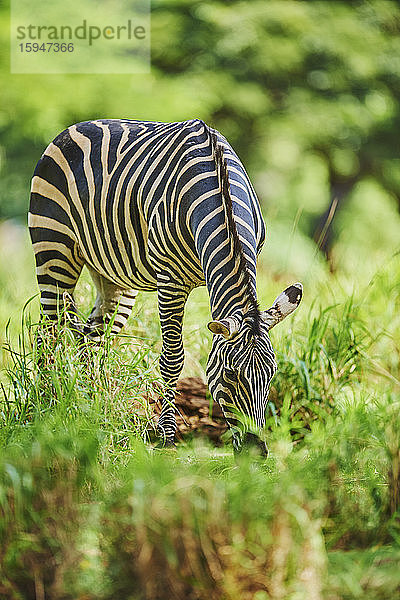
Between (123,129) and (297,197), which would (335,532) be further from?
(297,197)

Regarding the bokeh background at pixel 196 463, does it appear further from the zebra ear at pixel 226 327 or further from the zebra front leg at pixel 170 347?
the zebra ear at pixel 226 327

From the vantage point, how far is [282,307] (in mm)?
3799

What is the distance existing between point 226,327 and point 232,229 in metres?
0.63

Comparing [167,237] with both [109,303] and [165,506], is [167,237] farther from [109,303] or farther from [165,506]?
[165,506]

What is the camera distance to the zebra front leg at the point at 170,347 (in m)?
4.52

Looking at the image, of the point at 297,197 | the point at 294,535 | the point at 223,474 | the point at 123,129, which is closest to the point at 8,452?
the point at 223,474

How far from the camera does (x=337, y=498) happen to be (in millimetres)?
3135

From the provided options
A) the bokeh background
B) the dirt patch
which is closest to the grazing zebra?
the bokeh background

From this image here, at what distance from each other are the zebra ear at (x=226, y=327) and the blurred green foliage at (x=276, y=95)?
1038 centimetres

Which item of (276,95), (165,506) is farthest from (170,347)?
(276,95)

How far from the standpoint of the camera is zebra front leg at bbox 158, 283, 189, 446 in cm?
452

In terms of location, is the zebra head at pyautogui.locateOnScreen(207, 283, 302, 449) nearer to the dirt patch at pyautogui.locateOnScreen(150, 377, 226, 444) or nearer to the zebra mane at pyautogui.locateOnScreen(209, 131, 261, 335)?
the zebra mane at pyautogui.locateOnScreen(209, 131, 261, 335)

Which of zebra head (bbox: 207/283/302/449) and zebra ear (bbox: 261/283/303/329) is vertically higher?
zebra ear (bbox: 261/283/303/329)

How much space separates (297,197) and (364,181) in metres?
1.63
